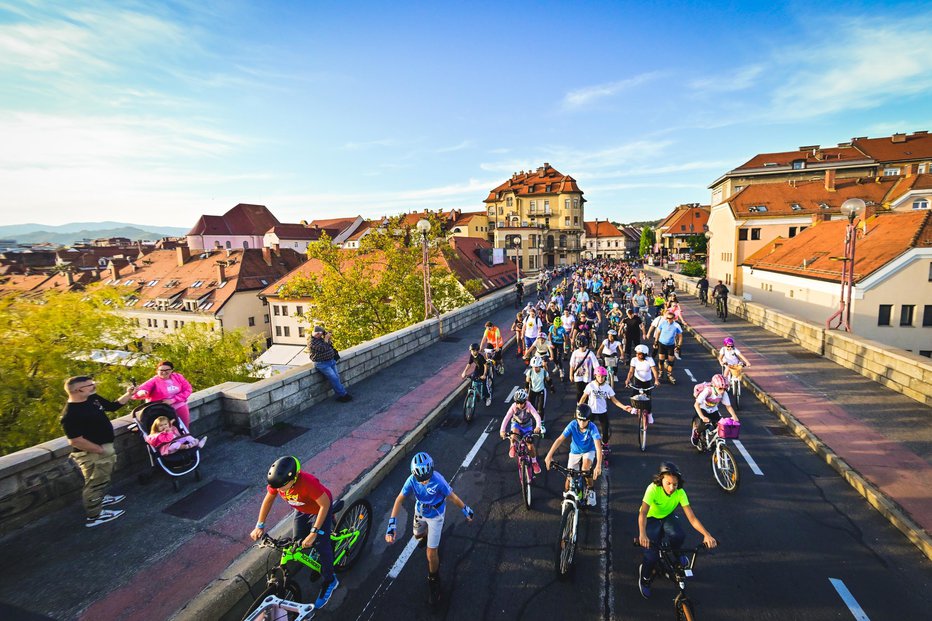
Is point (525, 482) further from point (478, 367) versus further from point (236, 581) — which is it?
point (236, 581)

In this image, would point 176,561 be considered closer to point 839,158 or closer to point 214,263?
point 214,263

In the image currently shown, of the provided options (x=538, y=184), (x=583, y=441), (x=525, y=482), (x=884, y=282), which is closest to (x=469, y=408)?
(x=525, y=482)

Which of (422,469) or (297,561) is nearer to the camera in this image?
(297,561)

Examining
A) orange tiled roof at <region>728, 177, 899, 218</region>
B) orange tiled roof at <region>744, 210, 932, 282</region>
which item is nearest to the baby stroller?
orange tiled roof at <region>744, 210, 932, 282</region>

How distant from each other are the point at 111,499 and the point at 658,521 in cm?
751

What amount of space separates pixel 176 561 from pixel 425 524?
3.01 m

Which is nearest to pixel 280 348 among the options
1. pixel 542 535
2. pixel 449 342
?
pixel 449 342

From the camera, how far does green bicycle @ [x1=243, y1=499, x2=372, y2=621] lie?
152 inches

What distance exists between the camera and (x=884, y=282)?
Answer: 2106 centimetres

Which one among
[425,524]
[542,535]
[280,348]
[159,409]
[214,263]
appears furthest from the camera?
[214,263]

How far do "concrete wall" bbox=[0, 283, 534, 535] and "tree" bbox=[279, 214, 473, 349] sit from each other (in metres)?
10.8

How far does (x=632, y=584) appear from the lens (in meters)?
4.99

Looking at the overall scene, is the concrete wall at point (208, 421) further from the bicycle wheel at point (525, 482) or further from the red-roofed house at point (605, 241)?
the red-roofed house at point (605, 241)

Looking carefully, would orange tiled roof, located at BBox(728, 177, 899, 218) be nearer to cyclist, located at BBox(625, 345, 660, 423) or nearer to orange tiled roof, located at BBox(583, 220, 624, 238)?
cyclist, located at BBox(625, 345, 660, 423)
